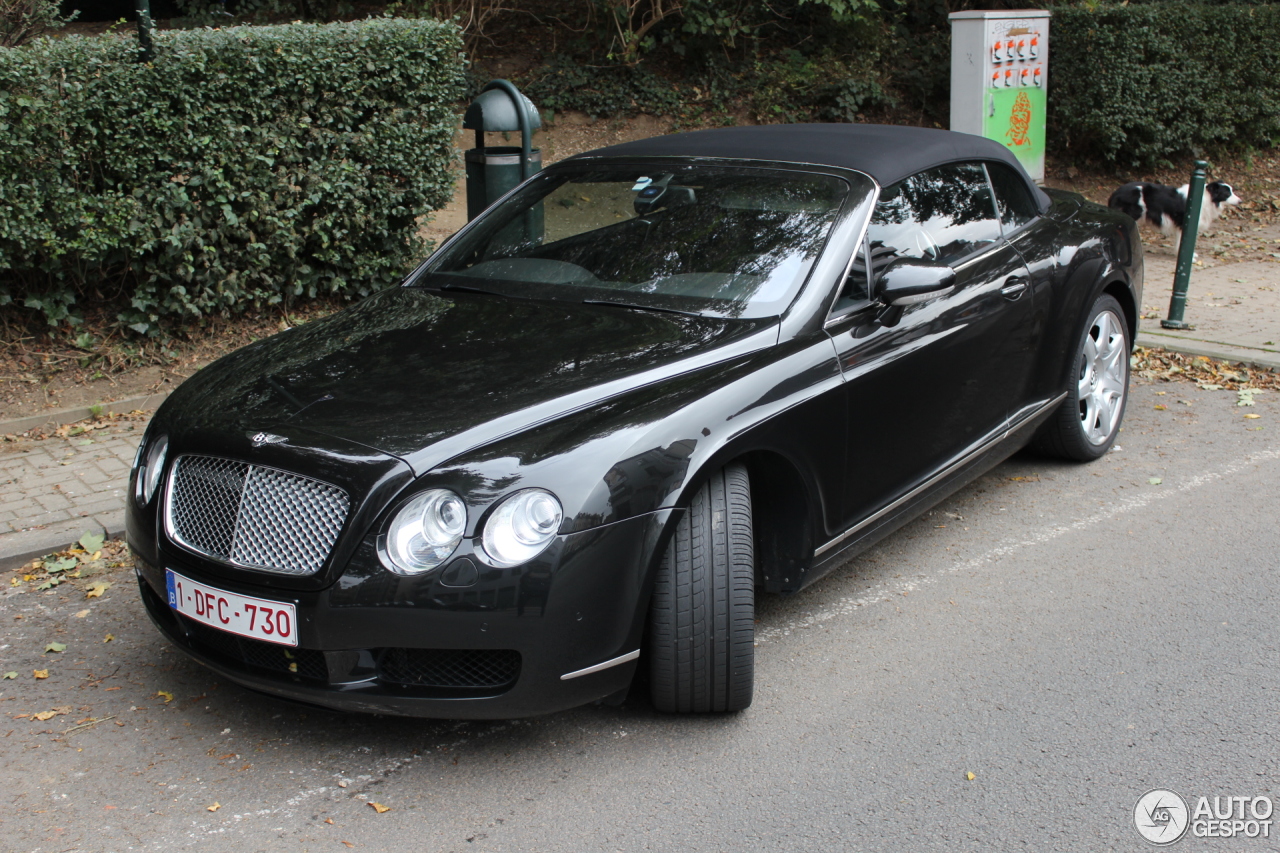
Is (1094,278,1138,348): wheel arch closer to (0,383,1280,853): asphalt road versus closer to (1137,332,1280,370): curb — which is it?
(0,383,1280,853): asphalt road

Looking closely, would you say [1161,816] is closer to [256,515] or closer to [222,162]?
[256,515]

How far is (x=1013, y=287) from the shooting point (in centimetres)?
457

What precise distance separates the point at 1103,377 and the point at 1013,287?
1.13m

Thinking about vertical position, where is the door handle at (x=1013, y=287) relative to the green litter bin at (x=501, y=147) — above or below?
below

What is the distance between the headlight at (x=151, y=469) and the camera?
3.35 metres

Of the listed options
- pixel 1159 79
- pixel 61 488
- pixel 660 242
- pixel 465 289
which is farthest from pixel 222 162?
pixel 1159 79

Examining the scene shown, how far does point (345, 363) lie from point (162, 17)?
42.9ft

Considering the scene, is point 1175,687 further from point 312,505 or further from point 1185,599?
point 312,505

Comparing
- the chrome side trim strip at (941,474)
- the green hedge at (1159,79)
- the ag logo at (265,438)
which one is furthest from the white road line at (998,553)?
the green hedge at (1159,79)

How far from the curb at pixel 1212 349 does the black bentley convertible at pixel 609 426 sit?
284 cm

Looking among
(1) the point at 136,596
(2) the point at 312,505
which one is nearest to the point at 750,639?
(2) the point at 312,505

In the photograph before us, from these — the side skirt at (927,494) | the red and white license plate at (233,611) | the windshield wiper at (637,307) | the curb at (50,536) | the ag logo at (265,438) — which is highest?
the windshield wiper at (637,307)

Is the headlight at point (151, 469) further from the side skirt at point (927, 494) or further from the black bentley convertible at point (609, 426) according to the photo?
the side skirt at point (927, 494)

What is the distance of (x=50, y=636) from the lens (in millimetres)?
3979
